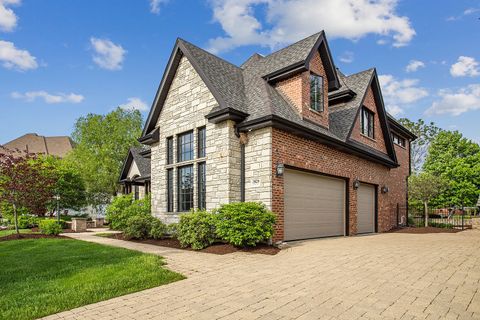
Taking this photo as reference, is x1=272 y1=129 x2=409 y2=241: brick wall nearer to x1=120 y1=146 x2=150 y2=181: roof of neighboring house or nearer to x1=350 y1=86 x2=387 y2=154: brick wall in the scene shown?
x1=350 y1=86 x2=387 y2=154: brick wall

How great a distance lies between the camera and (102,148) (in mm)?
31281

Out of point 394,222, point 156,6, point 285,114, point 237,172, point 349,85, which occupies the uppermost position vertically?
point 156,6

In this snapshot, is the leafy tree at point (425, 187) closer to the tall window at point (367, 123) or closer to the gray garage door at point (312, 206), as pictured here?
the tall window at point (367, 123)

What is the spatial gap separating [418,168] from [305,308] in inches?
1792

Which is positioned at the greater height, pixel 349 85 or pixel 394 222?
pixel 349 85

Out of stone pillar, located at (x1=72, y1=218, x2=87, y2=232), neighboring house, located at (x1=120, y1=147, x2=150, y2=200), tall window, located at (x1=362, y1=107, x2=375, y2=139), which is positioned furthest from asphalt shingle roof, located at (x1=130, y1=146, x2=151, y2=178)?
tall window, located at (x1=362, y1=107, x2=375, y2=139)

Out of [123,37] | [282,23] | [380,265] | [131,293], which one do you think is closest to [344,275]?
[380,265]

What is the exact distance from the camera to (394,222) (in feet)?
62.3

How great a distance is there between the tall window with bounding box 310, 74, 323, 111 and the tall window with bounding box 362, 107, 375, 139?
4296 mm

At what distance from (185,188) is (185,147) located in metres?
1.62

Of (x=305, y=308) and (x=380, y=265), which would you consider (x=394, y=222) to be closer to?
(x=380, y=265)

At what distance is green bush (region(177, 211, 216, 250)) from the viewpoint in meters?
9.20

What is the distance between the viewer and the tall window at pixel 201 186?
36.7 ft

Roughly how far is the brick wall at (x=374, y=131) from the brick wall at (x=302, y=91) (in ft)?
10.3
